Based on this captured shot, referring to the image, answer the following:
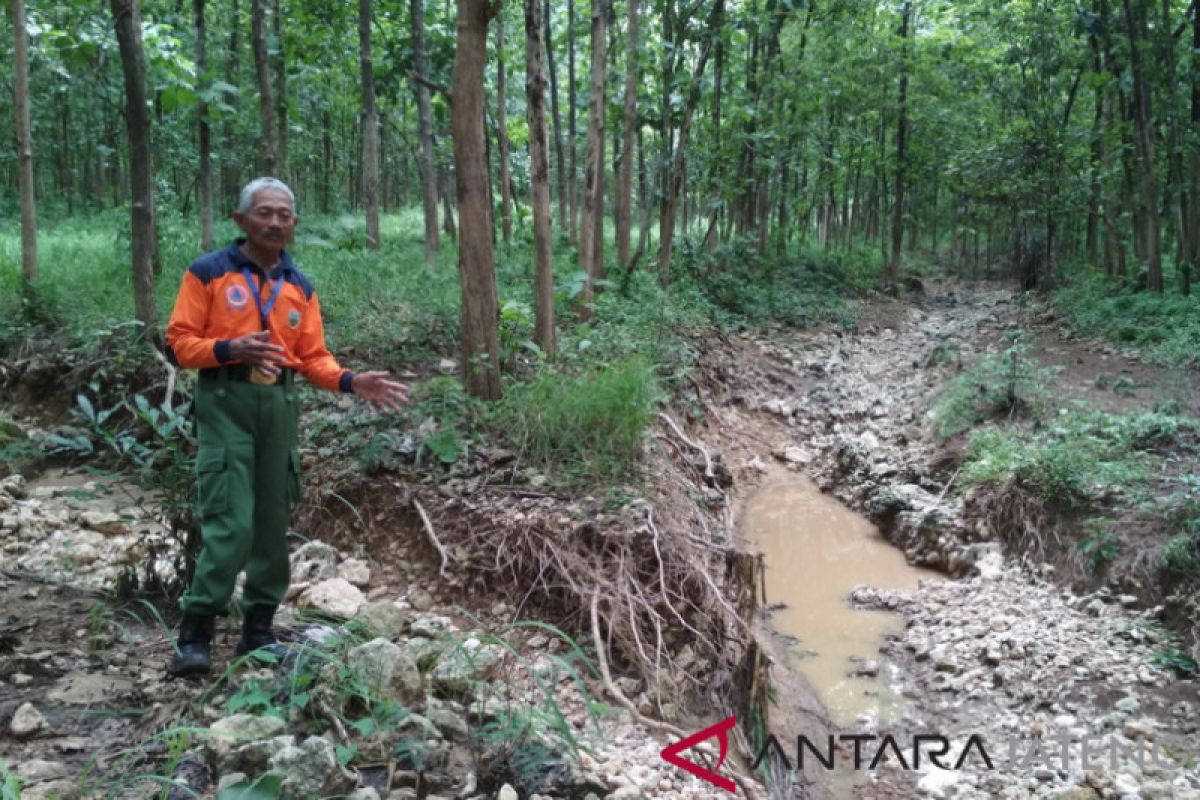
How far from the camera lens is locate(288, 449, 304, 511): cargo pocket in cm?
309

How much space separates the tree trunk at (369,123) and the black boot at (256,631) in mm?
7989

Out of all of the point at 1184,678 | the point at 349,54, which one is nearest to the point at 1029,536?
the point at 1184,678

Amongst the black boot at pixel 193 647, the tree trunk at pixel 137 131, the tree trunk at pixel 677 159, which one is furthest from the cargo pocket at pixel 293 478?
the tree trunk at pixel 677 159

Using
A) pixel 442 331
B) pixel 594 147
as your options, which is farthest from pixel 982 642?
pixel 594 147

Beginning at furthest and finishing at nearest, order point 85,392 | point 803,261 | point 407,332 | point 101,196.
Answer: point 101,196 → point 803,261 → point 407,332 → point 85,392

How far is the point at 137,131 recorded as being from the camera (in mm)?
5645

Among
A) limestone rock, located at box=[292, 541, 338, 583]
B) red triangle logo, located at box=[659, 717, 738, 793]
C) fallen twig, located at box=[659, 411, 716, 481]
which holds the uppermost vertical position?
fallen twig, located at box=[659, 411, 716, 481]

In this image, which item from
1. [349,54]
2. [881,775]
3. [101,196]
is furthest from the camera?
[101,196]

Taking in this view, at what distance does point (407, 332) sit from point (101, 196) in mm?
16520

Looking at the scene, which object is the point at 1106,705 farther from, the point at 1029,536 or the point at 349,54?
the point at 349,54

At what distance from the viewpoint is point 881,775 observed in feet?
12.1

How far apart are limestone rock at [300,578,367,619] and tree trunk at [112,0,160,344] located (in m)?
3.17

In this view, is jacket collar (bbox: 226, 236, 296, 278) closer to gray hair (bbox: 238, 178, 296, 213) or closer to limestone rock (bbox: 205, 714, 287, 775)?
gray hair (bbox: 238, 178, 296, 213)

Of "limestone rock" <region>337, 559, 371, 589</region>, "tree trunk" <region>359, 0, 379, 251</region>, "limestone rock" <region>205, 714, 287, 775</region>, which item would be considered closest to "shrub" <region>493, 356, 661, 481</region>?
"limestone rock" <region>337, 559, 371, 589</region>
